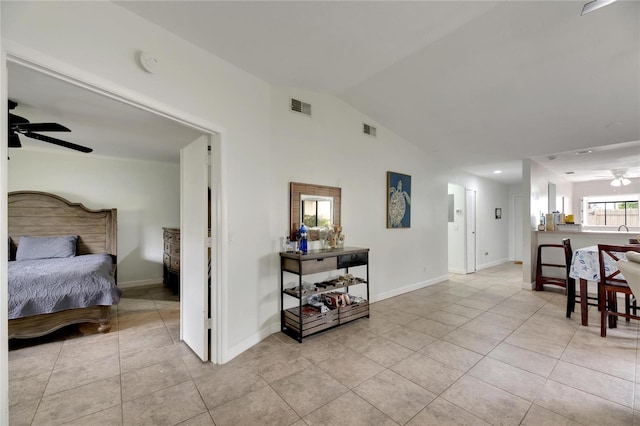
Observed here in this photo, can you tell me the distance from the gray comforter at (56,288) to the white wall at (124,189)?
1.67 metres

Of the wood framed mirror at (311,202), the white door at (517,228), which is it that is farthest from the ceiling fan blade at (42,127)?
the white door at (517,228)

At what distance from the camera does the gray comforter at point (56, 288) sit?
106 inches

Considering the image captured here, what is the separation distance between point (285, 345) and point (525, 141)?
15.2 ft

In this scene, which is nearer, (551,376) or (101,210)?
(551,376)

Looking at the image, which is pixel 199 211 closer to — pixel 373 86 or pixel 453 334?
pixel 373 86

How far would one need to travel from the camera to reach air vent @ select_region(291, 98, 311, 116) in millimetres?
3270

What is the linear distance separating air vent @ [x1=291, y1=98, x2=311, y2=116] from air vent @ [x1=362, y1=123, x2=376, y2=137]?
1.04 metres

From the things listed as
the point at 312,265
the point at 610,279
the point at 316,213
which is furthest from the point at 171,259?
the point at 610,279

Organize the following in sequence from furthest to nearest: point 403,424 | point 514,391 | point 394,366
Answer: point 394,366 < point 514,391 < point 403,424

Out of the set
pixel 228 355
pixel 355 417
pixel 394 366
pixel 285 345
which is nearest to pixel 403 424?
pixel 355 417

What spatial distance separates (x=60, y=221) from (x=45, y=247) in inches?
20.2

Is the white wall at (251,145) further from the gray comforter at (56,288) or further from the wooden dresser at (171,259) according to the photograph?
the wooden dresser at (171,259)

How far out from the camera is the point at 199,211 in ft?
8.56

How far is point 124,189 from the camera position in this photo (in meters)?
5.02
